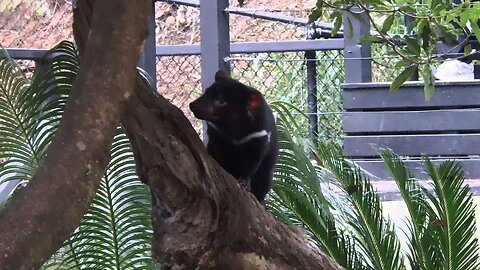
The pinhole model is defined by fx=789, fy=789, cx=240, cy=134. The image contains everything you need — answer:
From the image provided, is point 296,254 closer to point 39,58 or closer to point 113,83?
point 113,83

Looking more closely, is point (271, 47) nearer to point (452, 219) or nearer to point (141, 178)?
point (452, 219)

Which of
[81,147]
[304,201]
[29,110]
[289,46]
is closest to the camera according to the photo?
[81,147]

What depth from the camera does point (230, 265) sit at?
1.50 metres

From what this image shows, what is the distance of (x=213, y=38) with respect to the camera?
3010mm

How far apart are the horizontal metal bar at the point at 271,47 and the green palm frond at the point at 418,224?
971 millimetres

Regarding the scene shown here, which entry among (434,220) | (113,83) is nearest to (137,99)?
(113,83)

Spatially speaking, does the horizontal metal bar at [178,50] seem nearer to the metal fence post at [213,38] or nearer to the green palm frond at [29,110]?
the metal fence post at [213,38]

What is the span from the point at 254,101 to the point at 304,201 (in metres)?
0.51

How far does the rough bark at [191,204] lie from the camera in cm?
128

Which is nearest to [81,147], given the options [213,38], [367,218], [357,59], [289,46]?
[367,218]

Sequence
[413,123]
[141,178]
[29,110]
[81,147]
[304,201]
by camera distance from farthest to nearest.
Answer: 1. [413,123]
2. [304,201]
3. [29,110]
4. [141,178]
5. [81,147]

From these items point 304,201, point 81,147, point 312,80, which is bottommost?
point 304,201

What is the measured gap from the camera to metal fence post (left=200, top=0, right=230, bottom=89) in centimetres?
299

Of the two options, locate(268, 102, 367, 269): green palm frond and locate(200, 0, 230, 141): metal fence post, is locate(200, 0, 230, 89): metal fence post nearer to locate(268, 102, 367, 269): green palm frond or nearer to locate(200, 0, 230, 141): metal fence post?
locate(200, 0, 230, 141): metal fence post
